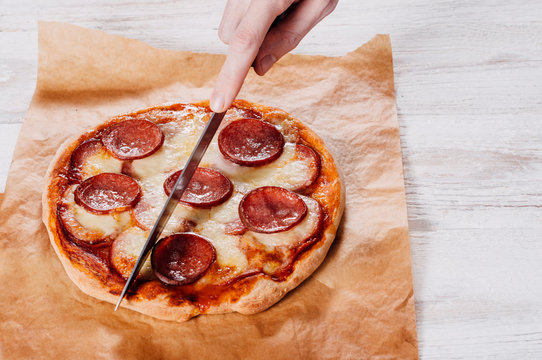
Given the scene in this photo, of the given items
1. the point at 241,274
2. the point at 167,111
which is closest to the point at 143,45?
the point at 167,111

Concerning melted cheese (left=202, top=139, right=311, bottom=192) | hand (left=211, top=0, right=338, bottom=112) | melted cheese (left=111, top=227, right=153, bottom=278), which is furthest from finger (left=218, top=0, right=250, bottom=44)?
melted cheese (left=111, top=227, right=153, bottom=278)

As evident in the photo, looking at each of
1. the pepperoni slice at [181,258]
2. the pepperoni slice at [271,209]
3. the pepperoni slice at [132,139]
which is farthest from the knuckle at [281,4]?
the pepperoni slice at [181,258]

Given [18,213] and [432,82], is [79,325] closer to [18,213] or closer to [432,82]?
[18,213]

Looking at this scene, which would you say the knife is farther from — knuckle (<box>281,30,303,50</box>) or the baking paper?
knuckle (<box>281,30,303,50</box>)

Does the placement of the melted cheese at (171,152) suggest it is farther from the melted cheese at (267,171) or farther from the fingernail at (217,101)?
the fingernail at (217,101)

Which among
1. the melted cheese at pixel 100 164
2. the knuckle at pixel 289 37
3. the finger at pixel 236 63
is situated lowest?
the melted cheese at pixel 100 164
